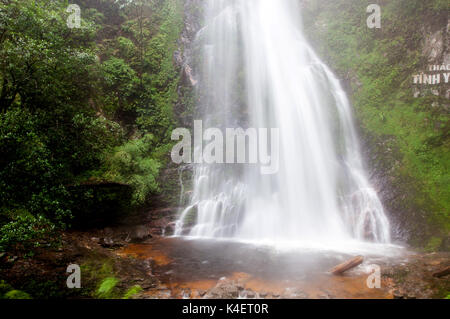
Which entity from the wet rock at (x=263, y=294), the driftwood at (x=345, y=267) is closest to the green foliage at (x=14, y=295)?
the wet rock at (x=263, y=294)

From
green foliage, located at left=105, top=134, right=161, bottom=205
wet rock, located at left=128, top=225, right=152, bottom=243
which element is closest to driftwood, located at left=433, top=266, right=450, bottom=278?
wet rock, located at left=128, top=225, right=152, bottom=243

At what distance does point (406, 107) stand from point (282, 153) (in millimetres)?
6906

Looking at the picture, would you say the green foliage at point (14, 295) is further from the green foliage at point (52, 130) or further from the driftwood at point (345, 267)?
the driftwood at point (345, 267)

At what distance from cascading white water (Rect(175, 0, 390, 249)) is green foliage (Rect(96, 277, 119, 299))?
6321 mm

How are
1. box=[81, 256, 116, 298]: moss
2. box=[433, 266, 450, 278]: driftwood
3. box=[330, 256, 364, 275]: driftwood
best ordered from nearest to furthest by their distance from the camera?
box=[81, 256, 116, 298]: moss, box=[433, 266, 450, 278]: driftwood, box=[330, 256, 364, 275]: driftwood

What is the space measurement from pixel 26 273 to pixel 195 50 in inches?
718

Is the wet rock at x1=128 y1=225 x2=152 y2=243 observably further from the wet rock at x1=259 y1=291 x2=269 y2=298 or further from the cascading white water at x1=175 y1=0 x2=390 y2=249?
the wet rock at x1=259 y1=291 x2=269 y2=298

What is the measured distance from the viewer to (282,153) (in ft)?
47.1

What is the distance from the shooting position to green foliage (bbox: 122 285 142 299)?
5.85m

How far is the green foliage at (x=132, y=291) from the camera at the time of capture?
19.2ft

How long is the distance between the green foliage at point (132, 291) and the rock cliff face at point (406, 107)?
404 inches

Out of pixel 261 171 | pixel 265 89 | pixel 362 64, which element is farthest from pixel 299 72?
pixel 261 171

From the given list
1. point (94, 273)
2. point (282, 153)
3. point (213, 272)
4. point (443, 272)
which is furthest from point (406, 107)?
point (94, 273)

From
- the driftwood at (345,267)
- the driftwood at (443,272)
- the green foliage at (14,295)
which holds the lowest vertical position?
the driftwood at (345,267)
